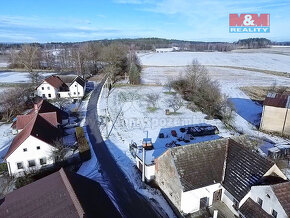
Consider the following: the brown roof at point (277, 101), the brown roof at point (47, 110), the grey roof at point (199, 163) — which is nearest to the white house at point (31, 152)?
the brown roof at point (47, 110)

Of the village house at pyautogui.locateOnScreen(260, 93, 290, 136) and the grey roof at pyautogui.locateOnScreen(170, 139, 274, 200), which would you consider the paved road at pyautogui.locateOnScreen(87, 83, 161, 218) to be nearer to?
the grey roof at pyautogui.locateOnScreen(170, 139, 274, 200)

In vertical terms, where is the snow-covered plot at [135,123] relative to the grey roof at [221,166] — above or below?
below

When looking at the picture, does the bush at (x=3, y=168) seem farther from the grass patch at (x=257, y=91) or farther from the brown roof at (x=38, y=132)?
the grass patch at (x=257, y=91)

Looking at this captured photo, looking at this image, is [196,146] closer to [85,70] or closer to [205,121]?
[205,121]

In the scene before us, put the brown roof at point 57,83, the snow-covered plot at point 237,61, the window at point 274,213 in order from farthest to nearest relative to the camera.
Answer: the snow-covered plot at point 237,61, the brown roof at point 57,83, the window at point 274,213

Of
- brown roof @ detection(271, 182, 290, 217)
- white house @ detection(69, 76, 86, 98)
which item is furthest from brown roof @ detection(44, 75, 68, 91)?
brown roof @ detection(271, 182, 290, 217)

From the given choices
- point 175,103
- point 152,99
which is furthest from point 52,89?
point 175,103

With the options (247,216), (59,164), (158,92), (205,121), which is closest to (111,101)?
(158,92)
